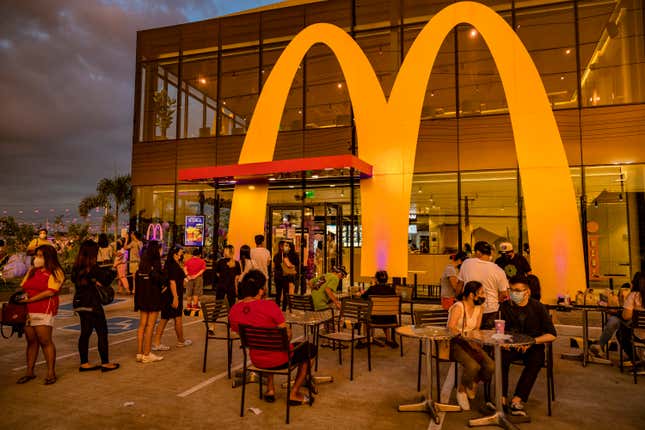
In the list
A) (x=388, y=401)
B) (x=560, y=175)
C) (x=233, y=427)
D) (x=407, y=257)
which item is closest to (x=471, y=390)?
(x=388, y=401)

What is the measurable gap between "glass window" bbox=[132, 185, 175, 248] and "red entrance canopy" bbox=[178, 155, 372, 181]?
310 centimetres

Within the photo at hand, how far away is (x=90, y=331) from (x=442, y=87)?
994 centimetres

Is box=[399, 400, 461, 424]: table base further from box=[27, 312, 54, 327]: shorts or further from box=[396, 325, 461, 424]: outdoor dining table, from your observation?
box=[27, 312, 54, 327]: shorts

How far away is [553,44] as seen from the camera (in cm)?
1155

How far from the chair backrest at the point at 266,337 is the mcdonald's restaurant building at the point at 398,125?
612 centimetres

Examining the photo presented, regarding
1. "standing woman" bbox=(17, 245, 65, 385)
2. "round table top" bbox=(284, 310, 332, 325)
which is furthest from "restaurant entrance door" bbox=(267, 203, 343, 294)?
"standing woman" bbox=(17, 245, 65, 385)

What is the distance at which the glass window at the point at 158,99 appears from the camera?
14625mm

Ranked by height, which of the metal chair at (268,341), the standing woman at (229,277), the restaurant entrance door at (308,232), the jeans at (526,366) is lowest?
the jeans at (526,366)

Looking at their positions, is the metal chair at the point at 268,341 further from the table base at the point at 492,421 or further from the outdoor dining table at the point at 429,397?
the table base at the point at 492,421

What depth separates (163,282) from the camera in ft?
21.0

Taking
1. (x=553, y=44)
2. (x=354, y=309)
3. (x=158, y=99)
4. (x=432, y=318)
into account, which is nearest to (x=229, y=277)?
(x=354, y=309)

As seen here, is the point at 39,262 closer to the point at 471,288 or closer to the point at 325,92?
the point at 471,288

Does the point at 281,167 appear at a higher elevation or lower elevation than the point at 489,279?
higher

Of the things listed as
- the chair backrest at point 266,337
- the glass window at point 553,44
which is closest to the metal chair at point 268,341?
the chair backrest at point 266,337
